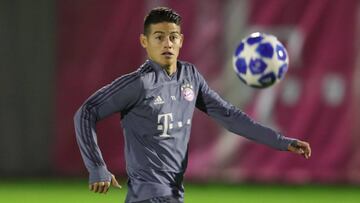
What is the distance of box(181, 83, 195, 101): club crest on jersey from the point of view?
4604 mm

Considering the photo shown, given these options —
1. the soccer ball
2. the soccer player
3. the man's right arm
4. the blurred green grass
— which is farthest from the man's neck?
the blurred green grass

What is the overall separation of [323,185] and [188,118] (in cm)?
575

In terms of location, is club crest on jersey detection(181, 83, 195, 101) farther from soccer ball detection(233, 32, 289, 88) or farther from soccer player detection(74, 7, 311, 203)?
soccer ball detection(233, 32, 289, 88)

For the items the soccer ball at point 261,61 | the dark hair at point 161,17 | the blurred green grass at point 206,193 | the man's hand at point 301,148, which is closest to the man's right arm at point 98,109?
the dark hair at point 161,17

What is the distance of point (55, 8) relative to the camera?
10797 millimetres

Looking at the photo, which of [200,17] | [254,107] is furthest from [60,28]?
[254,107]

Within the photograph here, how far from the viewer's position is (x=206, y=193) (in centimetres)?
923

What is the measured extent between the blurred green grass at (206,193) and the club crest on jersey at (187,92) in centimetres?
401

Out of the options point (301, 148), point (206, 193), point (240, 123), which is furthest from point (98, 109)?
point (206, 193)

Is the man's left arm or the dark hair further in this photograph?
the man's left arm

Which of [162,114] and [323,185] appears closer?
[162,114]

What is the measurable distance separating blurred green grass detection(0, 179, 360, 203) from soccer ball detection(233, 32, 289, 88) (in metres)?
3.26

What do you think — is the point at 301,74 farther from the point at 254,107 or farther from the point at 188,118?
the point at 188,118

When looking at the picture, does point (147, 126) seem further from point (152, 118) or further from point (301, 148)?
point (301, 148)
